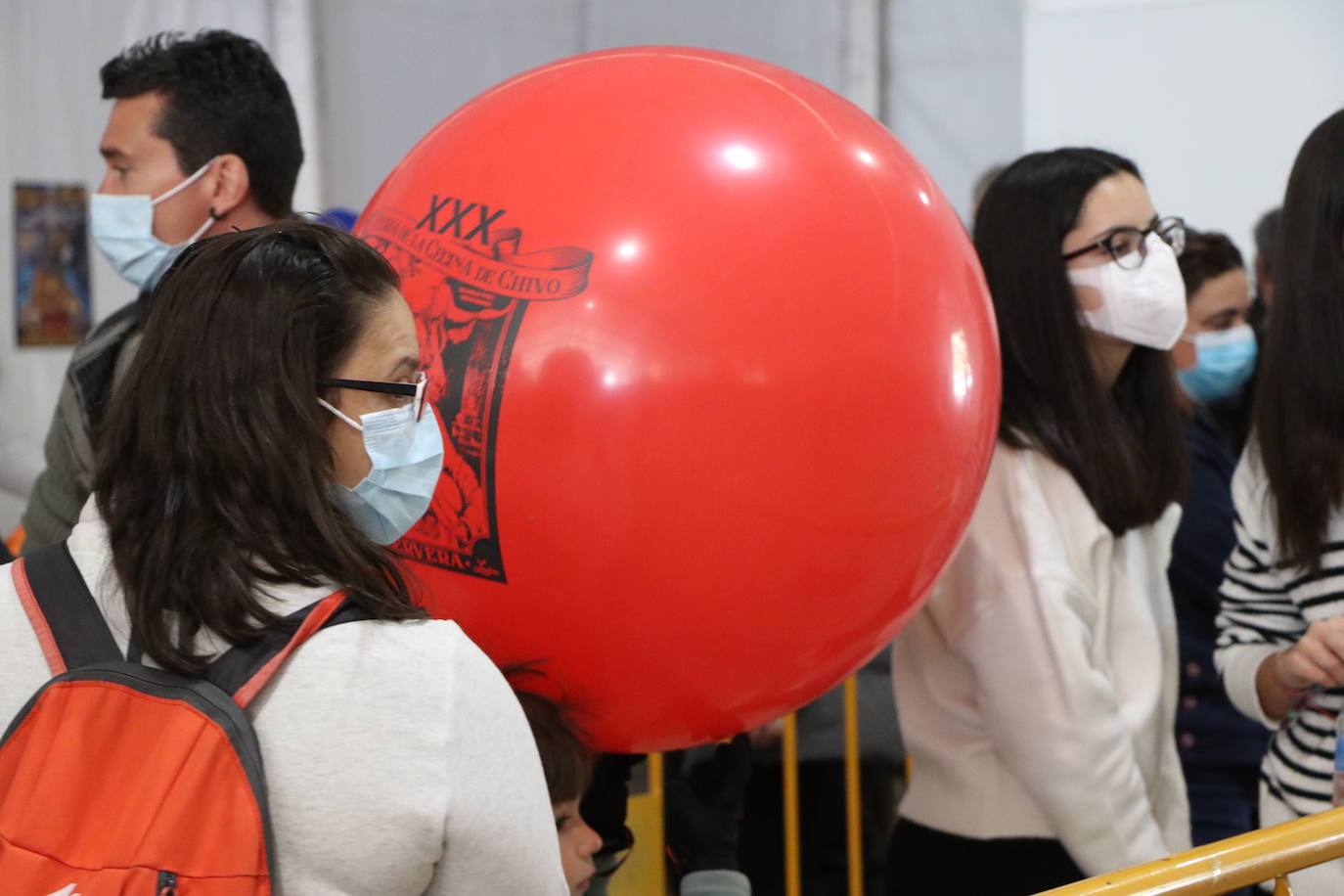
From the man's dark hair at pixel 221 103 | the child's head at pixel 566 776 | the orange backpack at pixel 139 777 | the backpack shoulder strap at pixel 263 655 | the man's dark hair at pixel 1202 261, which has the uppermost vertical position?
the man's dark hair at pixel 221 103

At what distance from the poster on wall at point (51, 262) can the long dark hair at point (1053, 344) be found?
2.45 m

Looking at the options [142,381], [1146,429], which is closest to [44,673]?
[142,381]

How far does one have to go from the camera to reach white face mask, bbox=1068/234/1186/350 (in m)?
1.89

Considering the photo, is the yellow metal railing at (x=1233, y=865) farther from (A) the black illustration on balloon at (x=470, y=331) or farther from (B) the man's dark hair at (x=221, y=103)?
(B) the man's dark hair at (x=221, y=103)

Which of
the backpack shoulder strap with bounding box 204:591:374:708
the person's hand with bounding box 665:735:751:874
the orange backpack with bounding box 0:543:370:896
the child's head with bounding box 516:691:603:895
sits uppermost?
the backpack shoulder strap with bounding box 204:591:374:708

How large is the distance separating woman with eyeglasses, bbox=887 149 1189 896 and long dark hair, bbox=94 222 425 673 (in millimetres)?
973

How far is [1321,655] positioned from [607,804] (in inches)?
35.2

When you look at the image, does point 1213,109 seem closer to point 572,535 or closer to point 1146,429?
point 1146,429

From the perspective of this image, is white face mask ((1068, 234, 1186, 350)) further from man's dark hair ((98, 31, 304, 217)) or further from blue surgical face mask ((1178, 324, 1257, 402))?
man's dark hair ((98, 31, 304, 217))

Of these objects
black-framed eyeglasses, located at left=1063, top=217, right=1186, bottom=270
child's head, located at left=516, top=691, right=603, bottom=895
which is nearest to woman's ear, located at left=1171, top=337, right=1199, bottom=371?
black-framed eyeglasses, located at left=1063, top=217, right=1186, bottom=270

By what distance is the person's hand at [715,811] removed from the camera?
72.9 inches

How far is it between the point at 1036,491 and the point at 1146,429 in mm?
337

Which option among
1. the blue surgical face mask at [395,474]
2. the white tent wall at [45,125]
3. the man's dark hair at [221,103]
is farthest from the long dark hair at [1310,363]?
the white tent wall at [45,125]

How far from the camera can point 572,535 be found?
1.25 meters
